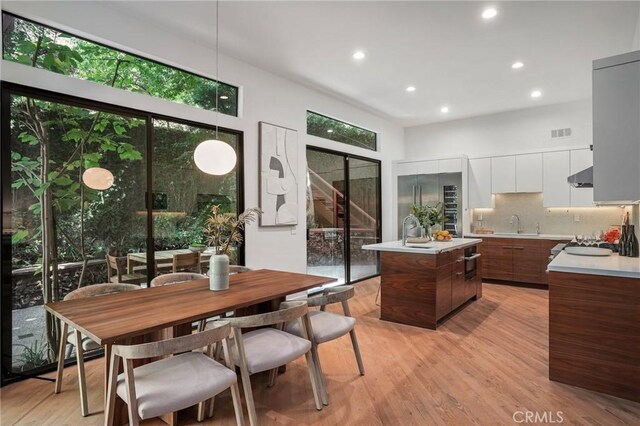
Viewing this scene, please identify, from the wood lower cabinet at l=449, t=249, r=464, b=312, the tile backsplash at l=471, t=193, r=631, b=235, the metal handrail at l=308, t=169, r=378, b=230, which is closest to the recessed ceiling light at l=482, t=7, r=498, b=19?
the wood lower cabinet at l=449, t=249, r=464, b=312

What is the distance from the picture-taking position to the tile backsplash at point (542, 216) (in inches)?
227

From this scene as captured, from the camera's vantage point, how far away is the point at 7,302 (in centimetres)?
269

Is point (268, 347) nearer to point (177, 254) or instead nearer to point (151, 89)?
point (177, 254)

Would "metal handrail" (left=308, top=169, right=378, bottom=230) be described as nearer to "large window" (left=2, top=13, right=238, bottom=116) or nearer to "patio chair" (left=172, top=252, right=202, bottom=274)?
"large window" (left=2, top=13, right=238, bottom=116)

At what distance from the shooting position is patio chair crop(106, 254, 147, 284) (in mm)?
3281

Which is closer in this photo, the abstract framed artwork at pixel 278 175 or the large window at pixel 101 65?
the large window at pixel 101 65

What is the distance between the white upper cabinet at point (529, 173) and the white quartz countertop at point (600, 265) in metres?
3.26

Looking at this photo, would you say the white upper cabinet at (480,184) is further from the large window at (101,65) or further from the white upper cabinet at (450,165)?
the large window at (101,65)

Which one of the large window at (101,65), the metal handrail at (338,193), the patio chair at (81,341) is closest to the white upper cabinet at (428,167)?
the metal handrail at (338,193)

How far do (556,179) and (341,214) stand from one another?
3.70m

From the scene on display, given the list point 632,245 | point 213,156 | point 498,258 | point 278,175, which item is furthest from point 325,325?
point 498,258

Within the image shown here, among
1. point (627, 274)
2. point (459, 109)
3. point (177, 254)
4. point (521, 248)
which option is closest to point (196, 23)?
point (177, 254)

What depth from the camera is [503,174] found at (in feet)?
20.9

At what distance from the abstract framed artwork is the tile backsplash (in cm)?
411
